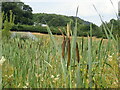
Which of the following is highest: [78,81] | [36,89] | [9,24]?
[9,24]

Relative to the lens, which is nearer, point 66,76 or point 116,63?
point 66,76

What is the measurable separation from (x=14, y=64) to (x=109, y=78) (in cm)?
110

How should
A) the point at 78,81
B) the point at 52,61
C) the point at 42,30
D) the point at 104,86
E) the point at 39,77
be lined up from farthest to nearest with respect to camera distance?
the point at 42,30 → the point at 52,61 → the point at 39,77 → the point at 104,86 → the point at 78,81

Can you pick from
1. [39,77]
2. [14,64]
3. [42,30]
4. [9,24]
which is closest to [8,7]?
[42,30]

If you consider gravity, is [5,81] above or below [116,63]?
below

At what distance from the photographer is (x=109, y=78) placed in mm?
1433

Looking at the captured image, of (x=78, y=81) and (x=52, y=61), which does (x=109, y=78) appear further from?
(x=52, y=61)

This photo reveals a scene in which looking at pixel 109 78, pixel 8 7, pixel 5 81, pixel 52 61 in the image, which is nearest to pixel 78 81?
pixel 109 78


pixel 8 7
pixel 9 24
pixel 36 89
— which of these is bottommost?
pixel 36 89

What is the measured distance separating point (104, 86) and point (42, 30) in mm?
13361

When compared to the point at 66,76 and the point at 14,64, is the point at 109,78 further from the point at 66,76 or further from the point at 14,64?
the point at 14,64

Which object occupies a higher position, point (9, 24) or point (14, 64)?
point (9, 24)

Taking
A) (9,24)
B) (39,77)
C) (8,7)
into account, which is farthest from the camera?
(8,7)

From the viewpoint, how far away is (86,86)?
1.05 m
